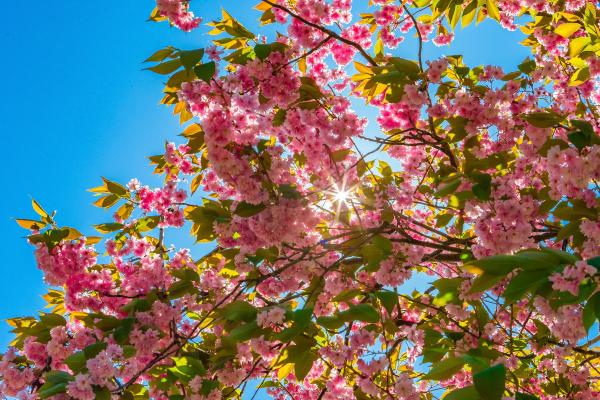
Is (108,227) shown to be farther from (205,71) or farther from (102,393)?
(205,71)

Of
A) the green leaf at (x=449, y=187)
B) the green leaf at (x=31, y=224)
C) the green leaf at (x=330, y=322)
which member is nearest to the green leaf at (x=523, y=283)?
the green leaf at (x=330, y=322)

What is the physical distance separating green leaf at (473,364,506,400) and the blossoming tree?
1.07 meters

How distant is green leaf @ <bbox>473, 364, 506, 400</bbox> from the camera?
1545 millimetres

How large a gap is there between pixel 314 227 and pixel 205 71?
1.75 meters

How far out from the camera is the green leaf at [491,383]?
1545 mm

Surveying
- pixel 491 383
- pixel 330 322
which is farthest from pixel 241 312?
pixel 491 383

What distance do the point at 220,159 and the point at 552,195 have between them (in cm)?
263

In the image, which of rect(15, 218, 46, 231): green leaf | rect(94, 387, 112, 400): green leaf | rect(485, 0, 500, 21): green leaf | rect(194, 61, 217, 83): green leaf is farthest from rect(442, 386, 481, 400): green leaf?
rect(15, 218, 46, 231): green leaf

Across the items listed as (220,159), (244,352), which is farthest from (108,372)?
(220,159)

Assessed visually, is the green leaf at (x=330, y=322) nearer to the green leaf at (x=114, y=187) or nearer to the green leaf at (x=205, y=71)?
the green leaf at (x=205, y=71)

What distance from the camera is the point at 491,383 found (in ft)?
5.09

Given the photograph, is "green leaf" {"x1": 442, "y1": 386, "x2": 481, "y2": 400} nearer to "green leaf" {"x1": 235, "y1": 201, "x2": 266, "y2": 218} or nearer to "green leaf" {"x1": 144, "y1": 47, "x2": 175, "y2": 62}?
"green leaf" {"x1": 235, "y1": 201, "x2": 266, "y2": 218}

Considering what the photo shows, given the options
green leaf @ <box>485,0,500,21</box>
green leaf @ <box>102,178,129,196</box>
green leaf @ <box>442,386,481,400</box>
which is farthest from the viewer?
green leaf @ <box>102,178,129,196</box>

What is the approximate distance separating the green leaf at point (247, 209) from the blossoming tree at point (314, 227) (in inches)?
0.6
